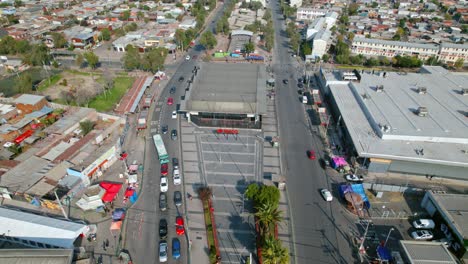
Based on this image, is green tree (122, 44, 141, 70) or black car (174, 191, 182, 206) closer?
black car (174, 191, 182, 206)

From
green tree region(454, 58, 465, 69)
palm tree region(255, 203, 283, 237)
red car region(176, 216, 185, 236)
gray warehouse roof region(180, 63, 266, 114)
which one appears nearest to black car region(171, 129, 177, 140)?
gray warehouse roof region(180, 63, 266, 114)

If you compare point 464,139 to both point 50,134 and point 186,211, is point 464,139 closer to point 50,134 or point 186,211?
point 186,211

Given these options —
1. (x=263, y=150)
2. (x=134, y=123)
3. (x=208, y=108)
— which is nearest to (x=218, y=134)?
(x=208, y=108)

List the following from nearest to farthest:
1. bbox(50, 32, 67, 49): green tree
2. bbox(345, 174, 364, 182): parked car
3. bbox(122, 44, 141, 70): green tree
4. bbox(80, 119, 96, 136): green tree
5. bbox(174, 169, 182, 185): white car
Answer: bbox(174, 169, 182, 185): white car < bbox(345, 174, 364, 182): parked car < bbox(80, 119, 96, 136): green tree < bbox(122, 44, 141, 70): green tree < bbox(50, 32, 67, 49): green tree

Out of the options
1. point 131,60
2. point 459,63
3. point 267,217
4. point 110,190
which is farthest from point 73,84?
point 459,63

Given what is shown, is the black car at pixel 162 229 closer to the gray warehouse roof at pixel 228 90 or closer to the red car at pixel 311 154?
the gray warehouse roof at pixel 228 90

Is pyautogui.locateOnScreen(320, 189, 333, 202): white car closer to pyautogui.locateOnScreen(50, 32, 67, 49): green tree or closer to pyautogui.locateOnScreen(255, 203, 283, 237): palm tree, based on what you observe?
pyautogui.locateOnScreen(255, 203, 283, 237): palm tree
